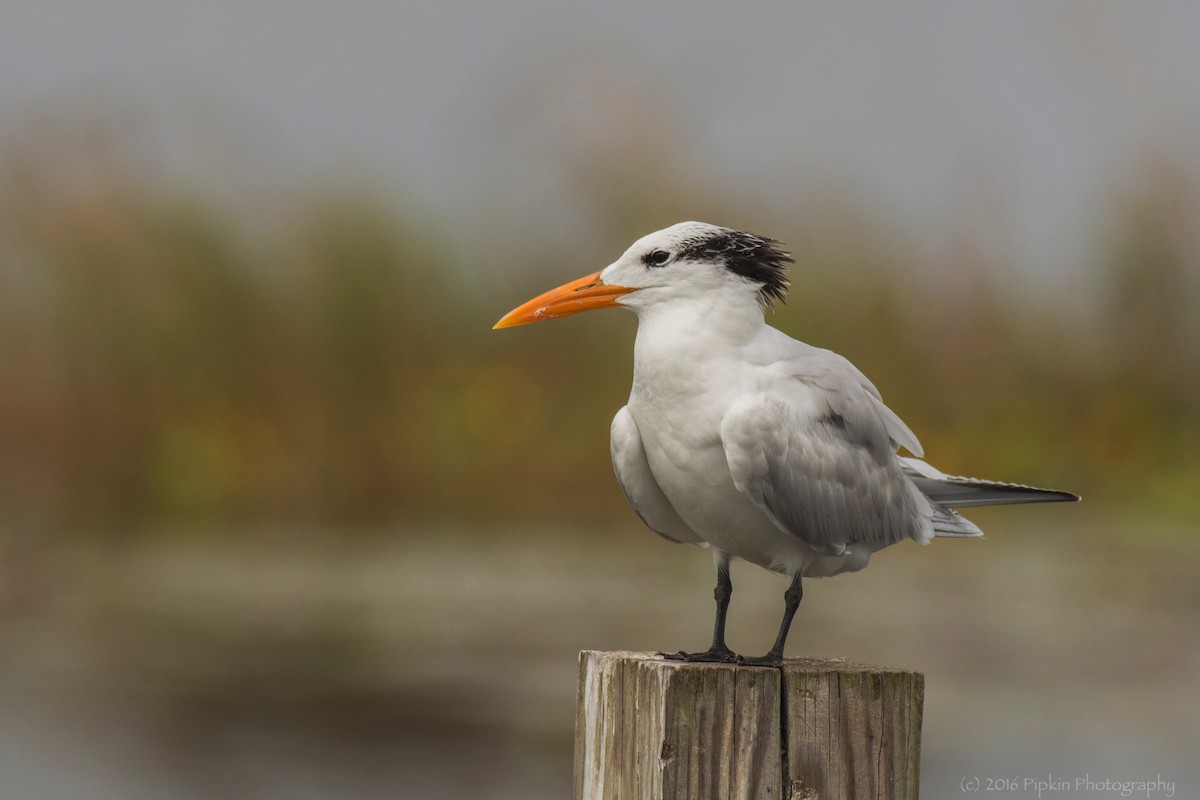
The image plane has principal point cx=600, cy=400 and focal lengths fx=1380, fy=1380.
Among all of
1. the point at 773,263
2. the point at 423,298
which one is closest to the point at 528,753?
the point at 423,298

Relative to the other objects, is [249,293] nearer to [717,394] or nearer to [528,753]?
[528,753]

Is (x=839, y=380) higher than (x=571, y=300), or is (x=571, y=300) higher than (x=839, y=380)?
(x=571, y=300)

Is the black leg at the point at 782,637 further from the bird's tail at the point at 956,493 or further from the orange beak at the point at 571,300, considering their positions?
the orange beak at the point at 571,300

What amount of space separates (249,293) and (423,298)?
46.0 inches

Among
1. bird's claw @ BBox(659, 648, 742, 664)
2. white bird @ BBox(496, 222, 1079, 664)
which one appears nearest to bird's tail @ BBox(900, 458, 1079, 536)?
white bird @ BBox(496, 222, 1079, 664)

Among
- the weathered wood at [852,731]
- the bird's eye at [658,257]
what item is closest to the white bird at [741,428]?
the bird's eye at [658,257]

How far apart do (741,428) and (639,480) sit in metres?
0.37

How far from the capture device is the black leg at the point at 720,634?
9.45 ft

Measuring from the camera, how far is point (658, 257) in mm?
3230

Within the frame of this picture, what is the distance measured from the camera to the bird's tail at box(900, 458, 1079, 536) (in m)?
3.34

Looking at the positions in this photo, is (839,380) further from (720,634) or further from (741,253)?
(720,634)

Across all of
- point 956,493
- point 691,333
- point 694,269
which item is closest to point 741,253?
point 694,269

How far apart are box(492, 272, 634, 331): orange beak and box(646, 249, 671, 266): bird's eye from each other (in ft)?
0.28

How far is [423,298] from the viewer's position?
8977 millimetres
